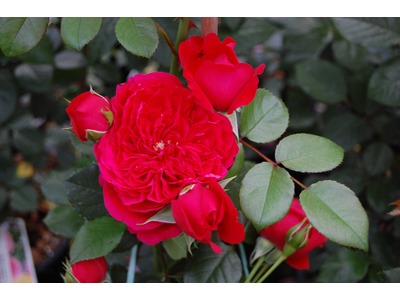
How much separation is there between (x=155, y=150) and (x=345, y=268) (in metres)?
0.48

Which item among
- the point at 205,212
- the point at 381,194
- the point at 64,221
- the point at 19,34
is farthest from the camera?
the point at 381,194

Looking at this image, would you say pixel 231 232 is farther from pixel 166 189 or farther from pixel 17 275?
pixel 17 275

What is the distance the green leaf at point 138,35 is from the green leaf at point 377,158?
55 cm

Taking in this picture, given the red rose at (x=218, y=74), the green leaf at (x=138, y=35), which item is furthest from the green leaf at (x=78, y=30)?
the red rose at (x=218, y=74)

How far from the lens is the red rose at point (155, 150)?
10.5 inches

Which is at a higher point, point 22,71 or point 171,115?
point 171,115

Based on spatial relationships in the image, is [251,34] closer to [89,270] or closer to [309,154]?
[309,154]

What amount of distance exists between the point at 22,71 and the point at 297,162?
668mm

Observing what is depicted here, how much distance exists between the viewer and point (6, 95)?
663mm

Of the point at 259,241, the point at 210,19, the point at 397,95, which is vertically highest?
the point at 210,19

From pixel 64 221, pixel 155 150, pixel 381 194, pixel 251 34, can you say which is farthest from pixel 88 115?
pixel 381 194

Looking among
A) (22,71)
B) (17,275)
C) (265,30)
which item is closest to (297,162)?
(265,30)

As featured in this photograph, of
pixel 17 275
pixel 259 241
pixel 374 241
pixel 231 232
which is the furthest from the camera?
pixel 17 275

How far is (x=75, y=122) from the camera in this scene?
27 cm
